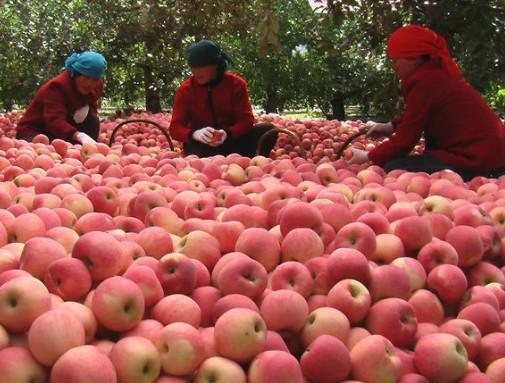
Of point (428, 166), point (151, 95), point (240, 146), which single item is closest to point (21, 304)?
point (428, 166)

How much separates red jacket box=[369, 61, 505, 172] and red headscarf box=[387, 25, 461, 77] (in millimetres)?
61

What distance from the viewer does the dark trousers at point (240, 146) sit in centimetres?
498

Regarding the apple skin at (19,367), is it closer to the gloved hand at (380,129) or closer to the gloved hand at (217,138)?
the gloved hand at (380,129)

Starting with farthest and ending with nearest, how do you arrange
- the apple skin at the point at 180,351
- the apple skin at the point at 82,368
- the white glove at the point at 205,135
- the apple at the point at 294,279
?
the white glove at the point at 205,135, the apple at the point at 294,279, the apple skin at the point at 180,351, the apple skin at the point at 82,368

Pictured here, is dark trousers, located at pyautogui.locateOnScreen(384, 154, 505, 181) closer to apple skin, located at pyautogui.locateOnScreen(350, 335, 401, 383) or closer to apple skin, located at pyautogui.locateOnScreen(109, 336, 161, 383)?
apple skin, located at pyautogui.locateOnScreen(350, 335, 401, 383)

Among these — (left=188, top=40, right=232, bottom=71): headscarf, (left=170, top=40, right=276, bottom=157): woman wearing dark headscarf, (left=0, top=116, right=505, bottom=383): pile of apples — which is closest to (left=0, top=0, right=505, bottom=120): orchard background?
(left=188, top=40, right=232, bottom=71): headscarf

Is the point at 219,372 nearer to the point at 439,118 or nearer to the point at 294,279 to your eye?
the point at 294,279

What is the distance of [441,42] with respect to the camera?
145 inches

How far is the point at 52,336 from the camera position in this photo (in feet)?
3.80

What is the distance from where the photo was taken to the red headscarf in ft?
11.7

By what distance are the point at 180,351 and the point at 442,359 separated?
0.54 metres

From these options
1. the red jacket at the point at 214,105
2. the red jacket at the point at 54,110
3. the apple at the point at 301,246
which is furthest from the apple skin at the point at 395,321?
the red jacket at the point at 54,110

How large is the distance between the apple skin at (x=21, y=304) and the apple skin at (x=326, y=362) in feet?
1.78

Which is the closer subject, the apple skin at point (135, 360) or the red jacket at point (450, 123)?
the apple skin at point (135, 360)
